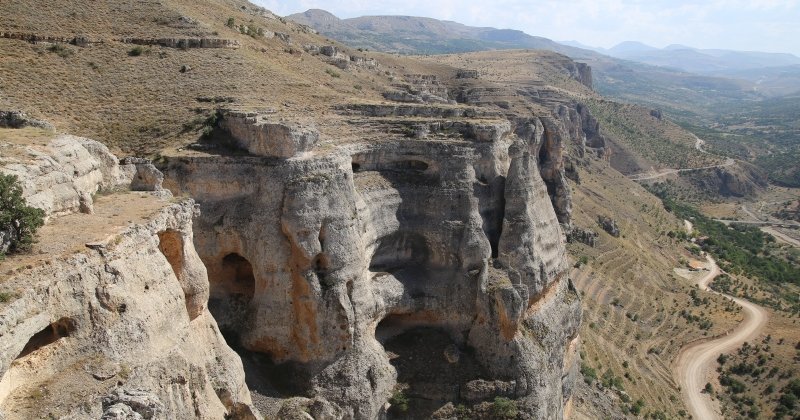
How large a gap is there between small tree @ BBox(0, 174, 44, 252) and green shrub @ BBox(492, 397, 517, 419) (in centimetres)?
2380

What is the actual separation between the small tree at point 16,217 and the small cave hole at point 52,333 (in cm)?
276

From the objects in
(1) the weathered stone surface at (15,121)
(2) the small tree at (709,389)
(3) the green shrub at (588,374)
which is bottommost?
(2) the small tree at (709,389)

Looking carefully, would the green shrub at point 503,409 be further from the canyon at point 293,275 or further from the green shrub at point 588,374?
the green shrub at point 588,374

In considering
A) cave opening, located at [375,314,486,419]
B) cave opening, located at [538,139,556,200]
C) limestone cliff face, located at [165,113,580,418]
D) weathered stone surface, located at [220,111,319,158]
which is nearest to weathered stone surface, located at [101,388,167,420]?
limestone cliff face, located at [165,113,580,418]

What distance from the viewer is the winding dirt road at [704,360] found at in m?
56.4

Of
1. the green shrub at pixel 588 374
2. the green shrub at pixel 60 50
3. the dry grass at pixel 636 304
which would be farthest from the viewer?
the dry grass at pixel 636 304

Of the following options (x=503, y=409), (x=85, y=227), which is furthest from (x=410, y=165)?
(x=85, y=227)

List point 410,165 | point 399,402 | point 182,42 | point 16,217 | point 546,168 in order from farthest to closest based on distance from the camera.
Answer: point 546,168, point 182,42, point 410,165, point 399,402, point 16,217

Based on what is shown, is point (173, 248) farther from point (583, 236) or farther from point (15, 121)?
point (583, 236)

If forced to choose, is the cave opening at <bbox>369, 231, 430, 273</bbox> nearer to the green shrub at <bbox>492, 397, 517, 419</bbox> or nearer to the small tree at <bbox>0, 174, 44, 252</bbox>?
the green shrub at <bbox>492, 397, 517, 419</bbox>

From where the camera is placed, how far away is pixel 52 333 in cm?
1675

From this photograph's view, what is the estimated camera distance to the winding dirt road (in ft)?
185

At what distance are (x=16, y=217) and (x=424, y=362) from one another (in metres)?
22.2

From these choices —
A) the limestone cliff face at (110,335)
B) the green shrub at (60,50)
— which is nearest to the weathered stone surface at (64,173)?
the limestone cliff face at (110,335)
